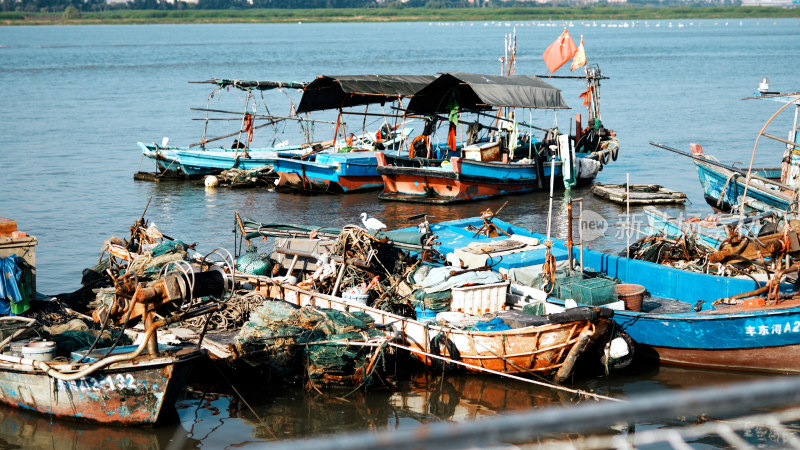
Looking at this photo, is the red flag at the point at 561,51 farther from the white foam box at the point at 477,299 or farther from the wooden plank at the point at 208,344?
the wooden plank at the point at 208,344

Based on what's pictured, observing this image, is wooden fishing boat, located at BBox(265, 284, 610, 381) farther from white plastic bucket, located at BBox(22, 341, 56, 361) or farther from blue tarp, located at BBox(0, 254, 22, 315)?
blue tarp, located at BBox(0, 254, 22, 315)

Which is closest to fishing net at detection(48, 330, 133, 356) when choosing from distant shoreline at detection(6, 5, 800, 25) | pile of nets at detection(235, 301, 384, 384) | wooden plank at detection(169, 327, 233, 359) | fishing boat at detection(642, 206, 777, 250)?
wooden plank at detection(169, 327, 233, 359)

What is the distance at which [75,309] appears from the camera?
14.3 meters

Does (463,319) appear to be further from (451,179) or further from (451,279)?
(451,179)

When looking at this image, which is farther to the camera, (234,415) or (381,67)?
(381,67)

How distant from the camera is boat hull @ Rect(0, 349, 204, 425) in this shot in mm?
10078

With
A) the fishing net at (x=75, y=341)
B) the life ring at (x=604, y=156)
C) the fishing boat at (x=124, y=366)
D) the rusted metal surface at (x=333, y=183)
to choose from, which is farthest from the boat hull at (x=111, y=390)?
the life ring at (x=604, y=156)

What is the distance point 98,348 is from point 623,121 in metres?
33.5

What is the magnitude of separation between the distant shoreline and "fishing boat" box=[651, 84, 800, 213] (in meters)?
133

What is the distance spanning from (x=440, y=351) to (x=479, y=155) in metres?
13.2

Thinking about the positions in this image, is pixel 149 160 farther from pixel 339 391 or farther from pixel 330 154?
pixel 339 391

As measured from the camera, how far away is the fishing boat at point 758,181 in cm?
1922

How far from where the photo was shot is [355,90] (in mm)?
24344

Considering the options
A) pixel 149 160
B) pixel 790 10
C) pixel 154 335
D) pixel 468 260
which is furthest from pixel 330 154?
pixel 790 10
